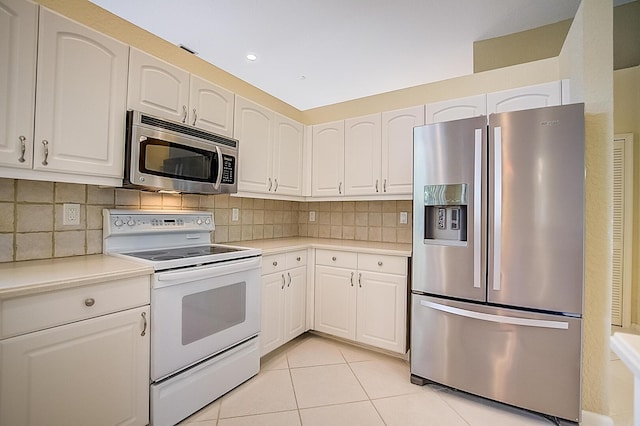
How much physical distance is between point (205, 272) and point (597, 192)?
234 cm

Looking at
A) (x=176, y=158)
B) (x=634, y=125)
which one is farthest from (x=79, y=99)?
(x=634, y=125)

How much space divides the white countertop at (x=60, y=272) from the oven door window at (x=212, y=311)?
347 mm

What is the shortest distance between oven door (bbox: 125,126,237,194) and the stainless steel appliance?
0.34 m

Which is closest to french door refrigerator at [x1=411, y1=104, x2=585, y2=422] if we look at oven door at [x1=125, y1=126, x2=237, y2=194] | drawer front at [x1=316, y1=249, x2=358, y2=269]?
drawer front at [x1=316, y1=249, x2=358, y2=269]

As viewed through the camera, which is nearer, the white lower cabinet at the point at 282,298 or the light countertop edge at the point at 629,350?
the light countertop edge at the point at 629,350

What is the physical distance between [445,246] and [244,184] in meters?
1.59

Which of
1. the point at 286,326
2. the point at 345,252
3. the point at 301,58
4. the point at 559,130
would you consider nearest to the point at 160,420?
the point at 286,326

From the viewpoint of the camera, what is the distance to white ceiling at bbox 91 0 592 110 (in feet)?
7.97

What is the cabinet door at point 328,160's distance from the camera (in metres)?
2.86

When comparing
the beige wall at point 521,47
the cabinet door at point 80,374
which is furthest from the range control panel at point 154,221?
the beige wall at point 521,47

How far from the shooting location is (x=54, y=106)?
1.41 metres

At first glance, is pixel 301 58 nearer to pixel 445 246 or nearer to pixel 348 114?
pixel 348 114

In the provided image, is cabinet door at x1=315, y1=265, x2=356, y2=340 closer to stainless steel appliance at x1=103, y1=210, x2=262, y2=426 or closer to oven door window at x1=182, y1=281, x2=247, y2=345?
stainless steel appliance at x1=103, y1=210, x2=262, y2=426

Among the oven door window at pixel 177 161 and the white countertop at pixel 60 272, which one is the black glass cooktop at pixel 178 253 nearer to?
the white countertop at pixel 60 272
